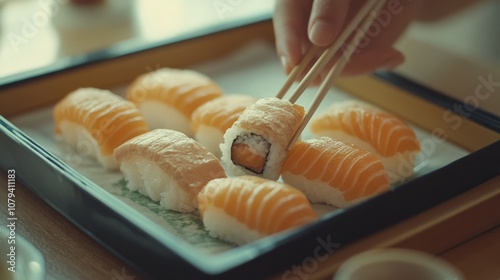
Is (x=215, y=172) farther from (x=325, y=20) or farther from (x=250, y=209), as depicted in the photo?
(x=325, y=20)

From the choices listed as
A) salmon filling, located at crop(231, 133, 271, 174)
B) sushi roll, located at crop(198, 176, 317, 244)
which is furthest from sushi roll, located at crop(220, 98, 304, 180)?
sushi roll, located at crop(198, 176, 317, 244)

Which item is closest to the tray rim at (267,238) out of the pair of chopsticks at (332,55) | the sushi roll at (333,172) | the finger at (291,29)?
the sushi roll at (333,172)

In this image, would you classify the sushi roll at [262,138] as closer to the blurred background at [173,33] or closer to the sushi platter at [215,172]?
the sushi platter at [215,172]

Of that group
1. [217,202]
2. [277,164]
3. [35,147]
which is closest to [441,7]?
[277,164]

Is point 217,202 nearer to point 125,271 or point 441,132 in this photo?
point 125,271

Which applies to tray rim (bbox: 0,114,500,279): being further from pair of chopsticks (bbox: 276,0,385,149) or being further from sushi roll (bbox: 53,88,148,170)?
pair of chopsticks (bbox: 276,0,385,149)
